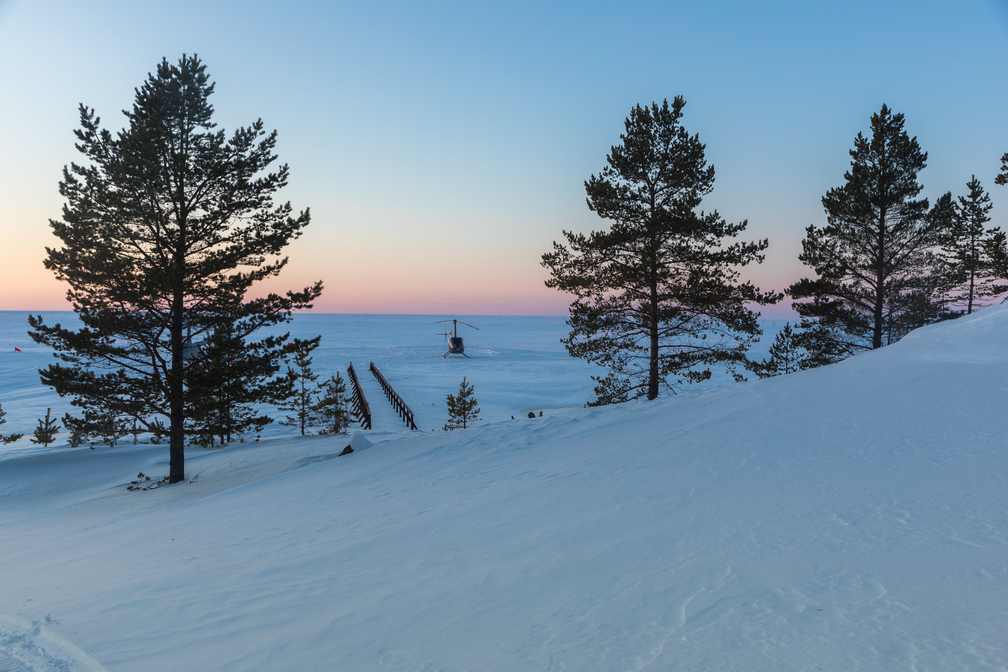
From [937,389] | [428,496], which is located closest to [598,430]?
[428,496]

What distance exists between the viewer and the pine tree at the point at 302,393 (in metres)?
13.5

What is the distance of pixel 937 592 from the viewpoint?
348cm

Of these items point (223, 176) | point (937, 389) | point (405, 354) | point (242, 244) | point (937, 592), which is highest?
point (223, 176)

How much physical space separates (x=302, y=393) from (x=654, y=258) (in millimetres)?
17585

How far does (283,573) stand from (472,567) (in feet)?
6.51

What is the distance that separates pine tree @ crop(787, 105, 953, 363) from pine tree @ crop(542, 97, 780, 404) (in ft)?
20.8

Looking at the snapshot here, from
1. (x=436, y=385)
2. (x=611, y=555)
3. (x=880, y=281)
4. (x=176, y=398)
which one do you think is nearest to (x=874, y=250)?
(x=880, y=281)

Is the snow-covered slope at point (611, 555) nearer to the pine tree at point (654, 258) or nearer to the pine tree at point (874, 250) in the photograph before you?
the pine tree at point (654, 258)

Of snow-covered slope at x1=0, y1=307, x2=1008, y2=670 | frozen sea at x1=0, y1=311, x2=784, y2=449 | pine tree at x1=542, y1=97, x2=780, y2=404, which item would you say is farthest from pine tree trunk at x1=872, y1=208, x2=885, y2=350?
frozen sea at x1=0, y1=311, x2=784, y2=449

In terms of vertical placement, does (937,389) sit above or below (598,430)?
above

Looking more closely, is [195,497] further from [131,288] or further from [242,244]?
[242,244]

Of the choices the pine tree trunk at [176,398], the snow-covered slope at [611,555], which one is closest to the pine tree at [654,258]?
the snow-covered slope at [611,555]

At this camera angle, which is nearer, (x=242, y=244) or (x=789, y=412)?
(x=789, y=412)

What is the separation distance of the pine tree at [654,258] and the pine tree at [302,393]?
785cm
